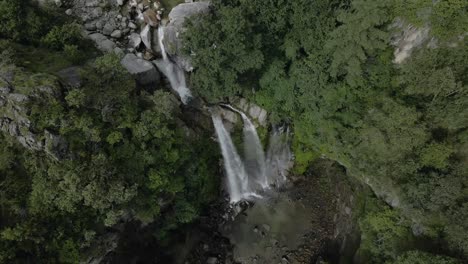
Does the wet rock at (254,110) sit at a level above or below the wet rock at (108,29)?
below

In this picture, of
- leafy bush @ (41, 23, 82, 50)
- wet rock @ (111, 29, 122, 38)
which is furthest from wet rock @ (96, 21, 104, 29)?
leafy bush @ (41, 23, 82, 50)

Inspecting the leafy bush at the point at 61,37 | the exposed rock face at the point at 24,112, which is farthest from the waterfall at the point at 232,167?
the exposed rock face at the point at 24,112

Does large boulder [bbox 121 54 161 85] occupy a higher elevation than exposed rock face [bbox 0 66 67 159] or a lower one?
lower

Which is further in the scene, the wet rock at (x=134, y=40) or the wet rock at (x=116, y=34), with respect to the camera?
the wet rock at (x=116, y=34)

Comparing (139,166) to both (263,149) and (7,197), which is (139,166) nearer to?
(7,197)

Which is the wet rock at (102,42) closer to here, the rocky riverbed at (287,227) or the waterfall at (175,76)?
the waterfall at (175,76)

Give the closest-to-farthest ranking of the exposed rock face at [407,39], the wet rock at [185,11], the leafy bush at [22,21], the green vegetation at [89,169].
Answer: the green vegetation at [89,169] < the leafy bush at [22,21] < the exposed rock face at [407,39] < the wet rock at [185,11]

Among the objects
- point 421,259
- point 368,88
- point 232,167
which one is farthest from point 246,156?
point 421,259

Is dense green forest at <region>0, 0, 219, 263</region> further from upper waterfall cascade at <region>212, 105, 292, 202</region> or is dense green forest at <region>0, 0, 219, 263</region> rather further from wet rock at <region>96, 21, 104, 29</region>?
upper waterfall cascade at <region>212, 105, 292, 202</region>
